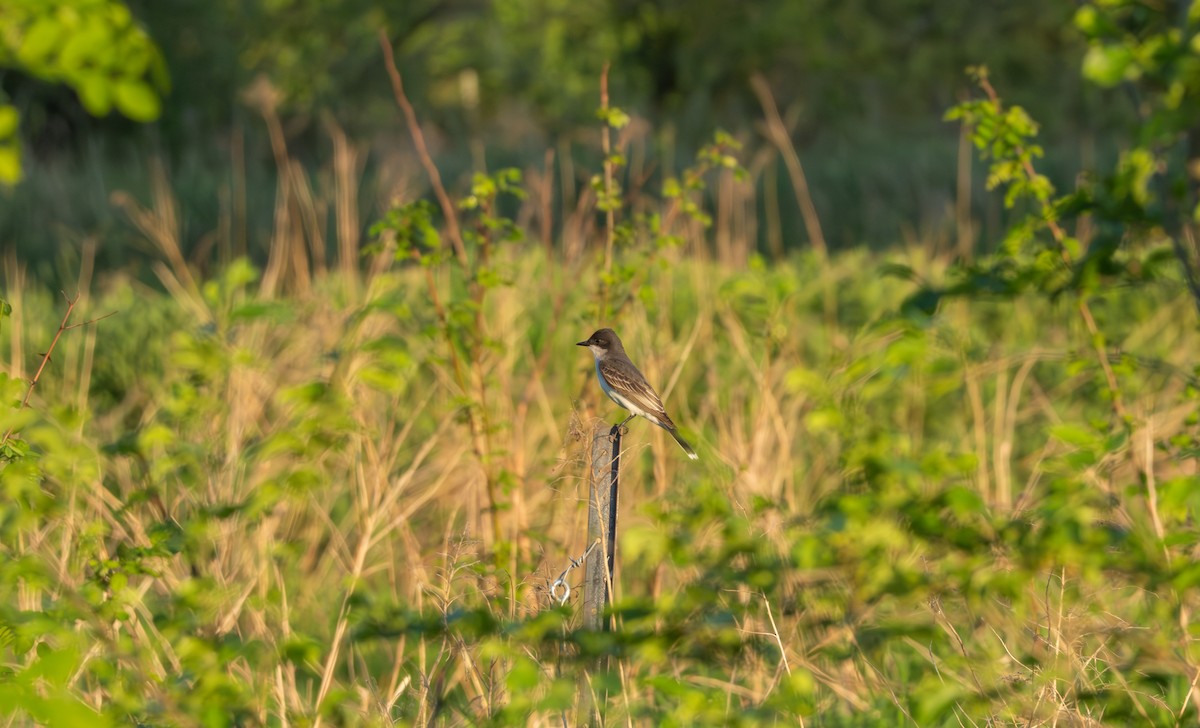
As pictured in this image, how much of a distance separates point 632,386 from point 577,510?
1.69 feet

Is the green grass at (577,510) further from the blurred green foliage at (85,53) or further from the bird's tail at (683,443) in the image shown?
the blurred green foliage at (85,53)

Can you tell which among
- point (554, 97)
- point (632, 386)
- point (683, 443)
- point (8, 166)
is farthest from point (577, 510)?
point (554, 97)

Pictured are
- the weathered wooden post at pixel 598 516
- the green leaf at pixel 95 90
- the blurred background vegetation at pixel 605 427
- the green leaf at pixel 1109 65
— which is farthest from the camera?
the weathered wooden post at pixel 598 516

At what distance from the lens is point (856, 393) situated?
2684 mm

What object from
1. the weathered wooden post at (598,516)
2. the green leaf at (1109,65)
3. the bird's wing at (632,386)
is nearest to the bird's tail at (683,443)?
the bird's wing at (632,386)

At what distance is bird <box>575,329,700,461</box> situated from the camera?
479 centimetres

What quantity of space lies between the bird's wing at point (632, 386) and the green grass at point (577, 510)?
0.31 m

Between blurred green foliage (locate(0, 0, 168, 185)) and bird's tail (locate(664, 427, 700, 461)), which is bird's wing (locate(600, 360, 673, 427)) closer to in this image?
bird's tail (locate(664, 427, 700, 461))

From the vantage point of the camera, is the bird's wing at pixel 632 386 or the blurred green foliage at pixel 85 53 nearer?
the blurred green foliage at pixel 85 53

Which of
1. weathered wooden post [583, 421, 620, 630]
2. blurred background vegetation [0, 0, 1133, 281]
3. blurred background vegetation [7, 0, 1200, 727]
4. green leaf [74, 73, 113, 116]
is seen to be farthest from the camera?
blurred background vegetation [0, 0, 1133, 281]

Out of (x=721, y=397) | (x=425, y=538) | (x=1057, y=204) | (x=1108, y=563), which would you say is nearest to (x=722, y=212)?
(x=721, y=397)

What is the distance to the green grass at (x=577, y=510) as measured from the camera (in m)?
2.35

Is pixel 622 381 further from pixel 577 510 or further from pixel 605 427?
pixel 605 427

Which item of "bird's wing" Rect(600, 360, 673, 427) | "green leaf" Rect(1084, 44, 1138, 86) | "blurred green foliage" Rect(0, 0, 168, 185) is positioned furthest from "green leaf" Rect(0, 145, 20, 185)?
"bird's wing" Rect(600, 360, 673, 427)
